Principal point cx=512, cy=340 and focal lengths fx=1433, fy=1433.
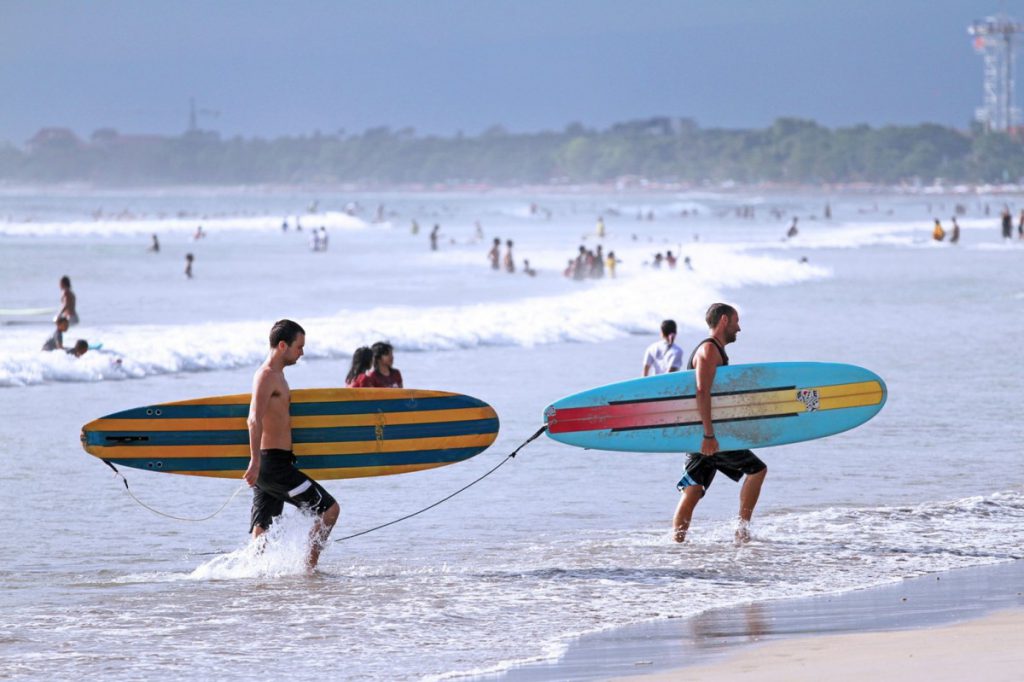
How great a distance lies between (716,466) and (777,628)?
68.0 inches

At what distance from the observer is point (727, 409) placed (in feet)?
27.1

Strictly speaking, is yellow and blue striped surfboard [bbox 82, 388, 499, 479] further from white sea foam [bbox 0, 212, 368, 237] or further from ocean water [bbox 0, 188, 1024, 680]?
white sea foam [bbox 0, 212, 368, 237]

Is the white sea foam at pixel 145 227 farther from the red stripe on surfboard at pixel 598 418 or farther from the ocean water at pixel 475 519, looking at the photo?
the red stripe on surfboard at pixel 598 418

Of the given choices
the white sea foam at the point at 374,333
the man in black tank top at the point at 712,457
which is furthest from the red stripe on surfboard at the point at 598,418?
the white sea foam at the point at 374,333

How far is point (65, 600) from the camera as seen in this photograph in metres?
7.16

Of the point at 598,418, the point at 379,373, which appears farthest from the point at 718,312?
the point at 379,373

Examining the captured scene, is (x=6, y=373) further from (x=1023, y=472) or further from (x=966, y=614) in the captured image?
(x=966, y=614)

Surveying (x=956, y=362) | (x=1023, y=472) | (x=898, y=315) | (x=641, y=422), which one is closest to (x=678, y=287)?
(x=898, y=315)

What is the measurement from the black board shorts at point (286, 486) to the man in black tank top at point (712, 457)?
202 cm

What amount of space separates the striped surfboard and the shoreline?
137 cm

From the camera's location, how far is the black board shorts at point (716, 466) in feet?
26.2

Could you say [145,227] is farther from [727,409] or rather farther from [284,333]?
[284,333]

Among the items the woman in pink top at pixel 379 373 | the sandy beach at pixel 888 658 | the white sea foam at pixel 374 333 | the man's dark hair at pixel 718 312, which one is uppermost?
the man's dark hair at pixel 718 312

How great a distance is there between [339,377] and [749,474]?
10578mm
